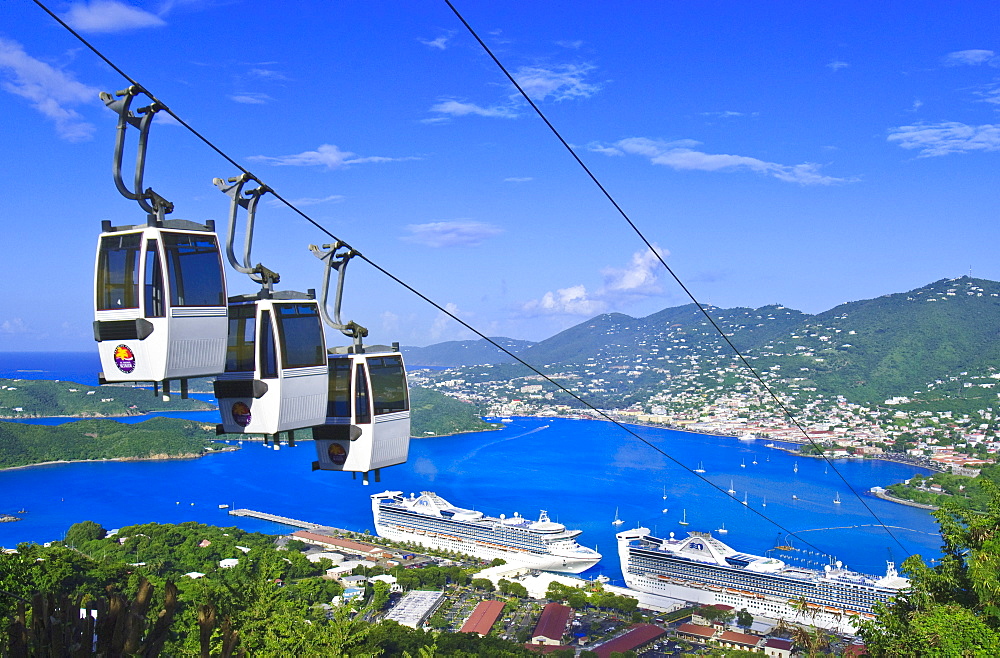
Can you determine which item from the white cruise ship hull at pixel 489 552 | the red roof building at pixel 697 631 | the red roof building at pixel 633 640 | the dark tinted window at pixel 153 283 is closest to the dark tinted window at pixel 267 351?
the dark tinted window at pixel 153 283

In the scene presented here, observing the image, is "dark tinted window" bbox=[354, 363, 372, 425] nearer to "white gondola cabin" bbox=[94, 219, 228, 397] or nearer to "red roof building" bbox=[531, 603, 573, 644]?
"white gondola cabin" bbox=[94, 219, 228, 397]

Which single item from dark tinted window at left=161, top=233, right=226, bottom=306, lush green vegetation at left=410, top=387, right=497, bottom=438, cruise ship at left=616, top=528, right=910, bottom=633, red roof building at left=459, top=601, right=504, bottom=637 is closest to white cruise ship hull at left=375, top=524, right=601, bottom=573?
cruise ship at left=616, top=528, right=910, bottom=633

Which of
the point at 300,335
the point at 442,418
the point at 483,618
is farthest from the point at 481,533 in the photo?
the point at 442,418

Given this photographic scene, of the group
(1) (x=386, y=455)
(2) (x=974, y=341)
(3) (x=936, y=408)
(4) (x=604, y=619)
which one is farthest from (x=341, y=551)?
(2) (x=974, y=341)

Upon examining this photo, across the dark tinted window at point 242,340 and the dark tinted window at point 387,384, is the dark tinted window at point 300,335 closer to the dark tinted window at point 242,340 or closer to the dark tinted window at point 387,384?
the dark tinted window at point 242,340

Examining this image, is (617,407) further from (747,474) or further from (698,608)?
(698,608)

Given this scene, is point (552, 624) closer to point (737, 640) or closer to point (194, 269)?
point (737, 640)
